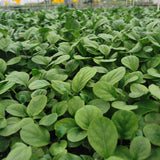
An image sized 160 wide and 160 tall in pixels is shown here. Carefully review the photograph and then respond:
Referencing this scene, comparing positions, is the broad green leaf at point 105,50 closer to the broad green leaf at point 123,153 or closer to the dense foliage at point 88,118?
the dense foliage at point 88,118

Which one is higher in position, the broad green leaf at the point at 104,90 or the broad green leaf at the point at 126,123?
the broad green leaf at the point at 104,90

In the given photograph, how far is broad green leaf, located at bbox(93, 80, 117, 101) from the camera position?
57cm

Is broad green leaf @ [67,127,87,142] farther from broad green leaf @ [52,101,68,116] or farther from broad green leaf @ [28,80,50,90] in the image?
broad green leaf @ [28,80,50,90]

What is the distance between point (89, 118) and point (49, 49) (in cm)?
63

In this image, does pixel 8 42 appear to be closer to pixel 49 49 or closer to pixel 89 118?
pixel 49 49

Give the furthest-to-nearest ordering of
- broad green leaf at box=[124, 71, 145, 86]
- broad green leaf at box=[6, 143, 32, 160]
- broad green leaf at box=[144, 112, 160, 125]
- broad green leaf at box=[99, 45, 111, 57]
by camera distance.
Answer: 1. broad green leaf at box=[99, 45, 111, 57]
2. broad green leaf at box=[124, 71, 145, 86]
3. broad green leaf at box=[144, 112, 160, 125]
4. broad green leaf at box=[6, 143, 32, 160]

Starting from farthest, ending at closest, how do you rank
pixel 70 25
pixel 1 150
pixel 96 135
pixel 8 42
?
pixel 70 25, pixel 8 42, pixel 1 150, pixel 96 135

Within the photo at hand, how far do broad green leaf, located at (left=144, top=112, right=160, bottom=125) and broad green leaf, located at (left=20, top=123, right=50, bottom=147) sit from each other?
0.99ft

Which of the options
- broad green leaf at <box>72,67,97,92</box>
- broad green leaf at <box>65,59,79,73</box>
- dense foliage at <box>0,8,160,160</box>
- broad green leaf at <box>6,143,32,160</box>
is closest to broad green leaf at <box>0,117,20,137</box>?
dense foliage at <box>0,8,160,160</box>

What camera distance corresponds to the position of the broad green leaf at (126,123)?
0.47 metres

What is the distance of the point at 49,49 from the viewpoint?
3.35ft

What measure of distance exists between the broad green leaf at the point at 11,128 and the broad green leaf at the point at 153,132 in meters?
0.37

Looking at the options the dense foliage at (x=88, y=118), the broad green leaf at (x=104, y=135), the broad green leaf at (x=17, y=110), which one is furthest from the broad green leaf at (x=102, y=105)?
the broad green leaf at (x=17, y=110)

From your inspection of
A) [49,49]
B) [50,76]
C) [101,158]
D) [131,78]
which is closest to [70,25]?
[49,49]
